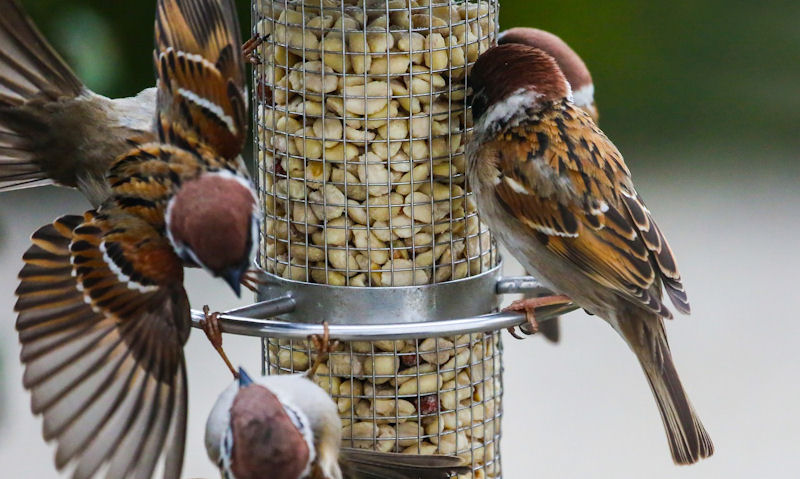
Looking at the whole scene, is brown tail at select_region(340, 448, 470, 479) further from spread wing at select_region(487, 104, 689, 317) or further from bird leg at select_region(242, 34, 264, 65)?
bird leg at select_region(242, 34, 264, 65)

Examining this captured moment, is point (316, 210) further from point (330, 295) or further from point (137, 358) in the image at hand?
point (137, 358)

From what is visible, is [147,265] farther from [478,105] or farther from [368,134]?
[478,105]

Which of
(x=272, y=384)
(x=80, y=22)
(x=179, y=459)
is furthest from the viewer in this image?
(x=80, y=22)

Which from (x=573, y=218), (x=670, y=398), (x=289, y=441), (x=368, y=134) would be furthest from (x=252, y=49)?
(x=670, y=398)

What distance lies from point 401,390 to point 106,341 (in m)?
0.74

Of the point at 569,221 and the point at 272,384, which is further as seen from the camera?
the point at 569,221

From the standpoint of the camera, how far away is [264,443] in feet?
9.62

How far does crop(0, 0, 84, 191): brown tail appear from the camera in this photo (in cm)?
350

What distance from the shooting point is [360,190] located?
3.23 metres

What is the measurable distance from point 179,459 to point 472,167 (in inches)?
40.1

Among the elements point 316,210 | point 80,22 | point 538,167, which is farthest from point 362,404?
point 80,22

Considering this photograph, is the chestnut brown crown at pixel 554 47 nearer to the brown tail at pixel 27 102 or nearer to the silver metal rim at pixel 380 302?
the silver metal rim at pixel 380 302

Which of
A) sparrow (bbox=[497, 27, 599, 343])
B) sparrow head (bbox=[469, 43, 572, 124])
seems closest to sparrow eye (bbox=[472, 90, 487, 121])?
sparrow head (bbox=[469, 43, 572, 124])

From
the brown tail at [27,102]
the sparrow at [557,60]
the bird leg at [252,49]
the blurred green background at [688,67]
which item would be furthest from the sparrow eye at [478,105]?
the blurred green background at [688,67]
